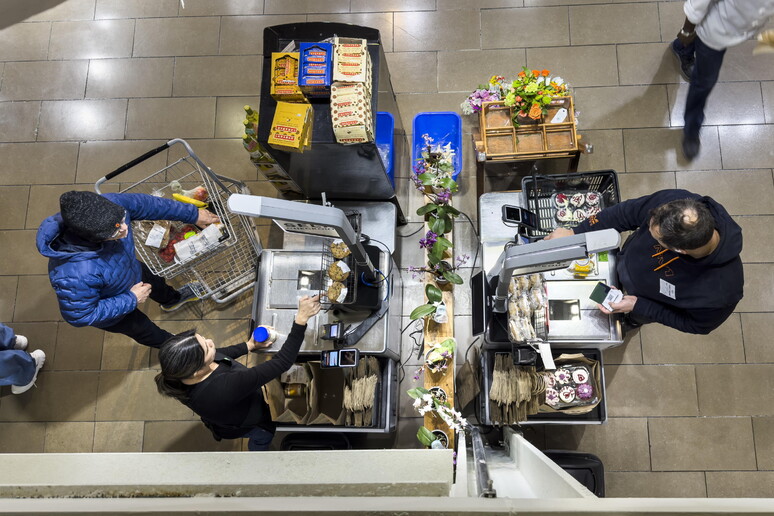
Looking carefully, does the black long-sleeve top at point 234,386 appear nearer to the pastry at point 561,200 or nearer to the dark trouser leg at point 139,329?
the dark trouser leg at point 139,329

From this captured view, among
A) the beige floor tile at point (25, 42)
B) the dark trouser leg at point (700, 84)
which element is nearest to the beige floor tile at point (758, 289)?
the dark trouser leg at point (700, 84)

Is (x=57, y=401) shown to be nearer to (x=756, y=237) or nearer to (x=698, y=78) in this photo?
(x=698, y=78)

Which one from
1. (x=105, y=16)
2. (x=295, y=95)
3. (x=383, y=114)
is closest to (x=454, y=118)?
(x=383, y=114)

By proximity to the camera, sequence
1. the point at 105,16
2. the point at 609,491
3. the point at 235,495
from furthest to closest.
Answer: the point at 105,16
the point at 609,491
the point at 235,495

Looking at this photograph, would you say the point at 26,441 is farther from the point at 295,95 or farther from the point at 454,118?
the point at 454,118

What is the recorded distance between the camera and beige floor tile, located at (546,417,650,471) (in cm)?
386

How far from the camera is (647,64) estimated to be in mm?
4672

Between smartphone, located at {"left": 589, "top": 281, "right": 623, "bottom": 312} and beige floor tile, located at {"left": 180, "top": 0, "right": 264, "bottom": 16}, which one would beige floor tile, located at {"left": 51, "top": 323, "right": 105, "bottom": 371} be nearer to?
beige floor tile, located at {"left": 180, "top": 0, "right": 264, "bottom": 16}

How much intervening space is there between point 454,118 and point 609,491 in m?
3.41

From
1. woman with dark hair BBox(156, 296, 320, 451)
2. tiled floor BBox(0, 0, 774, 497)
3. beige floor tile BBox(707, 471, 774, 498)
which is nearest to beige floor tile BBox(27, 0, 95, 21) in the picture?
tiled floor BBox(0, 0, 774, 497)

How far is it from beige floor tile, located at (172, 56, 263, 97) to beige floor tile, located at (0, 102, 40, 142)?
1477 mm

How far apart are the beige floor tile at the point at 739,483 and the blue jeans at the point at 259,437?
3414 mm

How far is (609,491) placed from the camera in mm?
3816

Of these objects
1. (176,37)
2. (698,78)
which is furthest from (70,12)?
(698,78)
